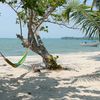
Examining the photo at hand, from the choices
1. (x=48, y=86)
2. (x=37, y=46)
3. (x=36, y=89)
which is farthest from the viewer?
(x=37, y=46)

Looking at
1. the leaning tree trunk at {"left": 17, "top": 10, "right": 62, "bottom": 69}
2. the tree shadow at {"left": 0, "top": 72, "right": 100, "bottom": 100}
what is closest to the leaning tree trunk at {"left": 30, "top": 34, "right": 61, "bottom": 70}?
the leaning tree trunk at {"left": 17, "top": 10, "right": 62, "bottom": 69}

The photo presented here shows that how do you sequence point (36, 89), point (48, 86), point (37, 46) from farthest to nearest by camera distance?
point (37, 46), point (48, 86), point (36, 89)

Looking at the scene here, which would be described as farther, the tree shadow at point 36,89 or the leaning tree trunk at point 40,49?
the leaning tree trunk at point 40,49

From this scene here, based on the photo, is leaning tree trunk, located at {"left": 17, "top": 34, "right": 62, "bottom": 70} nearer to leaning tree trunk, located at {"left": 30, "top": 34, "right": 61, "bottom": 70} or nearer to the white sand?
leaning tree trunk, located at {"left": 30, "top": 34, "right": 61, "bottom": 70}

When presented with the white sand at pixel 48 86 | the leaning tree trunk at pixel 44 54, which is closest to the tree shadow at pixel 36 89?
the white sand at pixel 48 86

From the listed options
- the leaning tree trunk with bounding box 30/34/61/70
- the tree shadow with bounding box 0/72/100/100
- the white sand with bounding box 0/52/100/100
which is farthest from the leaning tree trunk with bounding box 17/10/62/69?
the tree shadow with bounding box 0/72/100/100

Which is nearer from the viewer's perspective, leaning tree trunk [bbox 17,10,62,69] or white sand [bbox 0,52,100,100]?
white sand [bbox 0,52,100,100]

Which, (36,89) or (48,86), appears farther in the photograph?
(48,86)

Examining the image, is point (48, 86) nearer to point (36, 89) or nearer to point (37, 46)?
point (36, 89)

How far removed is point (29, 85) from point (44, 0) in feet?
7.26

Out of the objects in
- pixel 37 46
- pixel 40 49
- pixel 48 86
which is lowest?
pixel 48 86

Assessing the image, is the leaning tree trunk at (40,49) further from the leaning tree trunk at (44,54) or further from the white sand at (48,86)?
the white sand at (48,86)

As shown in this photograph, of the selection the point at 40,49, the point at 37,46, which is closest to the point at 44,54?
the point at 40,49

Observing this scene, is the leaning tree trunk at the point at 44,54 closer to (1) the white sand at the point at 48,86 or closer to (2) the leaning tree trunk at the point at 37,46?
(2) the leaning tree trunk at the point at 37,46
